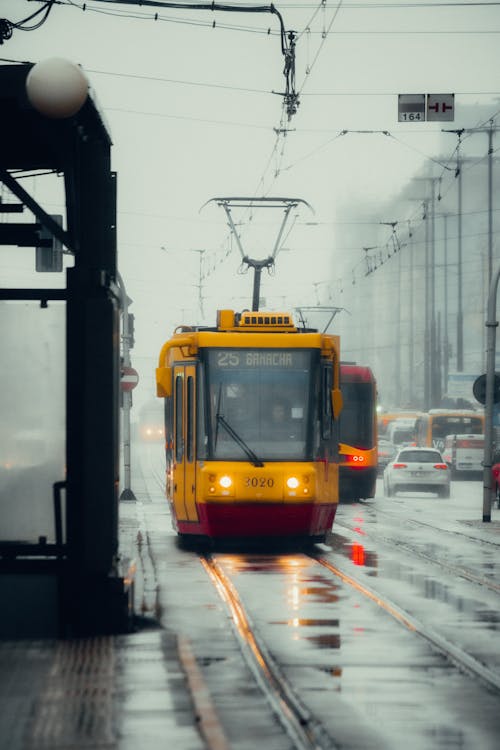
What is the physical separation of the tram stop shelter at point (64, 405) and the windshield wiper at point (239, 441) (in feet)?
27.8

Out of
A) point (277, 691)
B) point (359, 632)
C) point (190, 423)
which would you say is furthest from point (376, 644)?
point (190, 423)

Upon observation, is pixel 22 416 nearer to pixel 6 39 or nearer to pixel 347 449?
pixel 6 39

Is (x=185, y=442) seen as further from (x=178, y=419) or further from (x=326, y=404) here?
(x=326, y=404)

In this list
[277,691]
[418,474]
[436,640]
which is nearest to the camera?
[277,691]

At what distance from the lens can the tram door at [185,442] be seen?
22.5 m

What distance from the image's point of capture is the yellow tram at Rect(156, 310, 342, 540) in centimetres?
2192

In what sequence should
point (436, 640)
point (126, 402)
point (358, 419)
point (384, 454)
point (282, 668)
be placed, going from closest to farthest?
point (282, 668)
point (436, 640)
point (126, 402)
point (358, 419)
point (384, 454)

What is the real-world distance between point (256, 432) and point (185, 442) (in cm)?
110

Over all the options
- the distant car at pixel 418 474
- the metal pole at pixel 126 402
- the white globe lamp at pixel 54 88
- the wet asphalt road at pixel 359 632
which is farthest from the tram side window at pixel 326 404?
the distant car at pixel 418 474

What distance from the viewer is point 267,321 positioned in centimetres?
2352

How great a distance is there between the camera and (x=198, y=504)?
72.8 ft

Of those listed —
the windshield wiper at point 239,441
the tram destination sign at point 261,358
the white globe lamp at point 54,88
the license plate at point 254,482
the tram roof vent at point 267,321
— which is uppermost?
the white globe lamp at point 54,88

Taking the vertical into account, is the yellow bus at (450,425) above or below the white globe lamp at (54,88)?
below

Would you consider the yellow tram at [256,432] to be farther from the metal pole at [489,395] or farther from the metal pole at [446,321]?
the metal pole at [446,321]
